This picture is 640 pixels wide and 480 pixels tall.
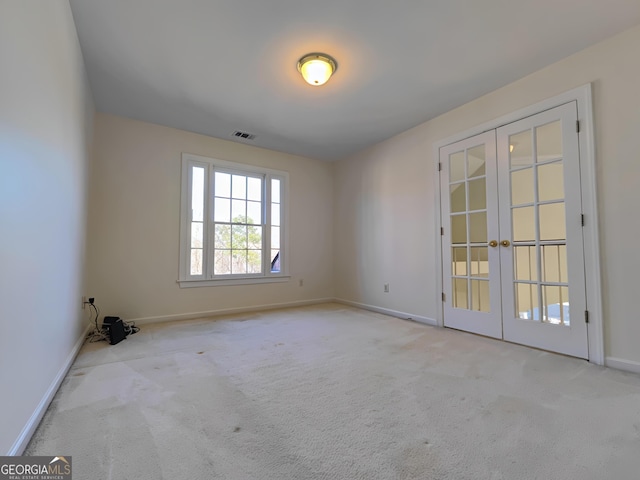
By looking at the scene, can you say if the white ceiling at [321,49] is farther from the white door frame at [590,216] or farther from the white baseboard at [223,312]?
the white baseboard at [223,312]

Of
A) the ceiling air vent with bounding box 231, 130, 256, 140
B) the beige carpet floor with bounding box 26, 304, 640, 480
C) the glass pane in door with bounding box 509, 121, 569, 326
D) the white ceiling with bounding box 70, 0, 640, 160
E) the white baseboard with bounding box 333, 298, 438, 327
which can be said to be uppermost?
the white ceiling with bounding box 70, 0, 640, 160

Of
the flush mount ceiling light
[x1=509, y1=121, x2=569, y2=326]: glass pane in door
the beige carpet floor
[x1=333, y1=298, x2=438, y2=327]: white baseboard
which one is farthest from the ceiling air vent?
[x1=509, y1=121, x2=569, y2=326]: glass pane in door

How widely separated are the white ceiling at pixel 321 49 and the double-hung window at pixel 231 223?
91 cm

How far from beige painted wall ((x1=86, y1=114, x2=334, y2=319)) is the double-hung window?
0.13m

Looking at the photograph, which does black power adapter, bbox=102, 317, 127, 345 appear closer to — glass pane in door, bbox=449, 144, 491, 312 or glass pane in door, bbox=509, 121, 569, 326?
glass pane in door, bbox=449, 144, 491, 312

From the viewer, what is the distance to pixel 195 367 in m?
2.29

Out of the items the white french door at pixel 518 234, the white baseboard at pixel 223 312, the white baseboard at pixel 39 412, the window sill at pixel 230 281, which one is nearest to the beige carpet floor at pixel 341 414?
the white baseboard at pixel 39 412

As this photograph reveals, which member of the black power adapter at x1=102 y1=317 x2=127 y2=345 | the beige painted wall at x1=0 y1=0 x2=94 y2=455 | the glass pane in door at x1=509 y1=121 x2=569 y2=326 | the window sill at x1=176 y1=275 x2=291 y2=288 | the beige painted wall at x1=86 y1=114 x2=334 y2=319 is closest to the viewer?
the beige painted wall at x1=0 y1=0 x2=94 y2=455

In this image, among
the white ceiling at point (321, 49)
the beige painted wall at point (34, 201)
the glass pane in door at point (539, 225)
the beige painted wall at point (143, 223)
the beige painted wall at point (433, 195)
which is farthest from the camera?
the beige painted wall at point (143, 223)

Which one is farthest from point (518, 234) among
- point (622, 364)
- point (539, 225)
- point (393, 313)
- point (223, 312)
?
point (223, 312)

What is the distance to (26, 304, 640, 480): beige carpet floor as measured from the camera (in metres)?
1.23

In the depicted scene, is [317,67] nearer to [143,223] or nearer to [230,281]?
[143,223]

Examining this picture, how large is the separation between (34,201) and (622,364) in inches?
158

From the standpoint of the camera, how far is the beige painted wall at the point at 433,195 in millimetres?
2234
